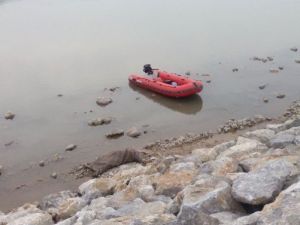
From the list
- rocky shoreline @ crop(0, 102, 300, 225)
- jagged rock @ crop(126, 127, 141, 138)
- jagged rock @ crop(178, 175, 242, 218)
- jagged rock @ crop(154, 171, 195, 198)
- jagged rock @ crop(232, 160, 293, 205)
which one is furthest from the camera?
jagged rock @ crop(126, 127, 141, 138)

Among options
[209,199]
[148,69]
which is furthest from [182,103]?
[209,199]

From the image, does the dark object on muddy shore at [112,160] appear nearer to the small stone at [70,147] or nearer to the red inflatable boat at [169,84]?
the small stone at [70,147]

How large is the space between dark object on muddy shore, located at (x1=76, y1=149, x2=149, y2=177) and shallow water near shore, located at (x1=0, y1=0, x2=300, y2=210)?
2.64ft

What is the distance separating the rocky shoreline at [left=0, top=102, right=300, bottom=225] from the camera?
6082mm

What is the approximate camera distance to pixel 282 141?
9695 millimetres

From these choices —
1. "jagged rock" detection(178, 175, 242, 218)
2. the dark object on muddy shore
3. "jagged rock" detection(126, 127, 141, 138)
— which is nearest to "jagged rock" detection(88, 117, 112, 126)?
"jagged rock" detection(126, 127, 141, 138)

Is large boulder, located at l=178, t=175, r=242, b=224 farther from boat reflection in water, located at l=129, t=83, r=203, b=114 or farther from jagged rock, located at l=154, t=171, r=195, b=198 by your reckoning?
boat reflection in water, located at l=129, t=83, r=203, b=114

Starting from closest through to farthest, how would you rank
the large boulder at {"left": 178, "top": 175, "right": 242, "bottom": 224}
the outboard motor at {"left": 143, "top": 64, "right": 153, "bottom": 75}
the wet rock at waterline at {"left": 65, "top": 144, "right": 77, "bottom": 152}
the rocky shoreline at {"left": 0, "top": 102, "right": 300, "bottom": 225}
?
the rocky shoreline at {"left": 0, "top": 102, "right": 300, "bottom": 225}
the large boulder at {"left": 178, "top": 175, "right": 242, "bottom": 224}
the wet rock at waterline at {"left": 65, "top": 144, "right": 77, "bottom": 152}
the outboard motor at {"left": 143, "top": 64, "right": 153, "bottom": 75}

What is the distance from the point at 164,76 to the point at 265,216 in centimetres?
1561

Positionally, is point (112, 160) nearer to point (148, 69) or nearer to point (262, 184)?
point (262, 184)

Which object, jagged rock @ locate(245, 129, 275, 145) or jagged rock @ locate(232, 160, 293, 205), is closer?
jagged rock @ locate(232, 160, 293, 205)

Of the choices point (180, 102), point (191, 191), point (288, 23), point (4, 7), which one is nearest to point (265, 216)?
Answer: point (191, 191)

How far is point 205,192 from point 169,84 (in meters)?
13.1

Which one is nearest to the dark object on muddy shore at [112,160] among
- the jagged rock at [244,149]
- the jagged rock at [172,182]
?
the jagged rock at [244,149]
